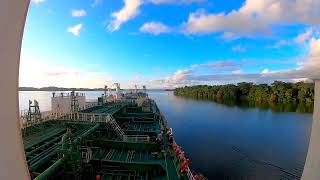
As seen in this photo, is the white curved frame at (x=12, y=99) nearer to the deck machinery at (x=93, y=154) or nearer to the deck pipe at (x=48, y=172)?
the deck pipe at (x=48, y=172)

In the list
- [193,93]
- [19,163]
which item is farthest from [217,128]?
[193,93]

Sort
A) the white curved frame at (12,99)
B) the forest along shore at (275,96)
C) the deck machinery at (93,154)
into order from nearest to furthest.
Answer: the white curved frame at (12,99), the deck machinery at (93,154), the forest along shore at (275,96)

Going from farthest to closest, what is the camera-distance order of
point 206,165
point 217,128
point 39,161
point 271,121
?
point 271,121 → point 217,128 → point 206,165 → point 39,161

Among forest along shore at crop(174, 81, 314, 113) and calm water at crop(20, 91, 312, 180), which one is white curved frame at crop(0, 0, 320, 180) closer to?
calm water at crop(20, 91, 312, 180)

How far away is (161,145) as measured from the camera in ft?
46.8

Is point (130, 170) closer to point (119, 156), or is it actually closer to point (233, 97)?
point (119, 156)

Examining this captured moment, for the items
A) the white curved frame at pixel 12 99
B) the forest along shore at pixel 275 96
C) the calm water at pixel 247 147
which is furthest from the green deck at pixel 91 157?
the forest along shore at pixel 275 96

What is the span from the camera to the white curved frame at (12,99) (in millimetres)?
2016

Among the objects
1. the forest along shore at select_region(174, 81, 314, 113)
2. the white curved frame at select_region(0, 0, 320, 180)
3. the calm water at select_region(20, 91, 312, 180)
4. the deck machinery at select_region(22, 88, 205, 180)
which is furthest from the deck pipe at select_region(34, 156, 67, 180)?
the forest along shore at select_region(174, 81, 314, 113)

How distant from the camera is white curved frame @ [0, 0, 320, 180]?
2016mm

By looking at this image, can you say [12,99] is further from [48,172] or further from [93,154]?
[93,154]

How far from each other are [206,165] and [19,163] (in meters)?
18.7

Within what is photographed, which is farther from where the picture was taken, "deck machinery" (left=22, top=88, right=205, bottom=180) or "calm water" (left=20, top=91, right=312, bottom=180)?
"calm water" (left=20, top=91, right=312, bottom=180)

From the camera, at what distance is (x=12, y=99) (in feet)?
6.94
